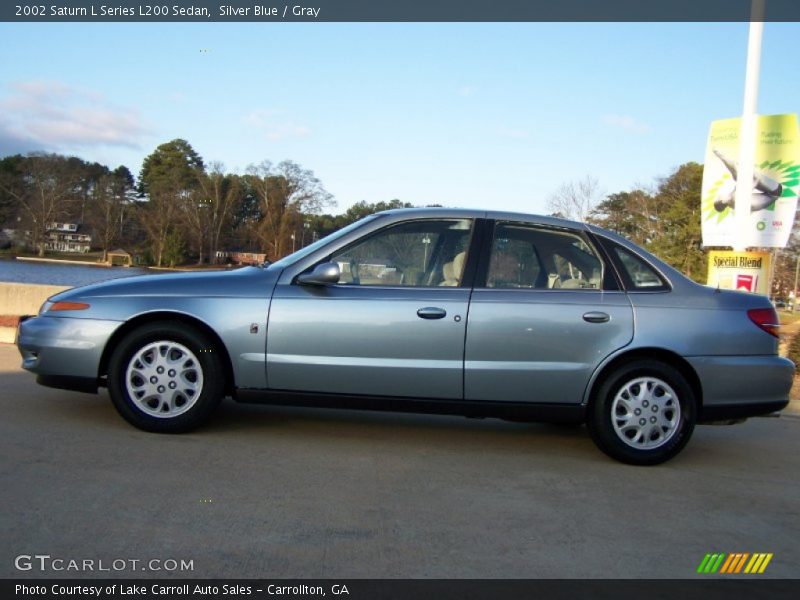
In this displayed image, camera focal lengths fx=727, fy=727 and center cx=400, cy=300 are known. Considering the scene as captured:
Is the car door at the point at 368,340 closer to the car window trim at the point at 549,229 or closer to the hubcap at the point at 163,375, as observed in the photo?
the car window trim at the point at 549,229

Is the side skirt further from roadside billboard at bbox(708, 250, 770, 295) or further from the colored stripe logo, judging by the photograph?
roadside billboard at bbox(708, 250, 770, 295)

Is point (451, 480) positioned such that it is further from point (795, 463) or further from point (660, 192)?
point (660, 192)

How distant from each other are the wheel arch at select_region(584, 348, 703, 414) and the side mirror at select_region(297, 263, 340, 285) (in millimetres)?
1866

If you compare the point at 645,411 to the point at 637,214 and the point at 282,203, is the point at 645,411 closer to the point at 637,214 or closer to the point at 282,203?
the point at 282,203

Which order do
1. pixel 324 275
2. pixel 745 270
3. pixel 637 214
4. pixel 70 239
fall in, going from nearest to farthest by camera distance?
1. pixel 324 275
2. pixel 745 270
3. pixel 70 239
4. pixel 637 214

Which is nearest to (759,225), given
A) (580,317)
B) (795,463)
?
(795,463)

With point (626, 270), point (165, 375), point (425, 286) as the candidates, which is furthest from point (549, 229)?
point (165, 375)

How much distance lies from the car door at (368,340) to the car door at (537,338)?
0.15 meters

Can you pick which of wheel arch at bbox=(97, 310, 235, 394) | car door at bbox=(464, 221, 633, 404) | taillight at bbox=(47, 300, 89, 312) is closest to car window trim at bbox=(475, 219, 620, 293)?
car door at bbox=(464, 221, 633, 404)

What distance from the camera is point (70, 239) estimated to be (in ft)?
87.6

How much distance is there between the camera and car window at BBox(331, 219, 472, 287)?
199 inches

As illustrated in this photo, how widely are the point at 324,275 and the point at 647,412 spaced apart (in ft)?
7.75

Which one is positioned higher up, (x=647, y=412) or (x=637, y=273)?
(x=637, y=273)

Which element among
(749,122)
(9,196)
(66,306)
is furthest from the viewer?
(9,196)
